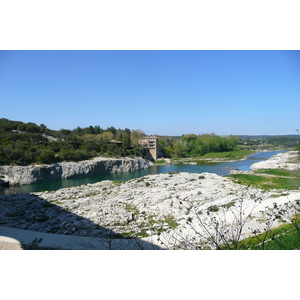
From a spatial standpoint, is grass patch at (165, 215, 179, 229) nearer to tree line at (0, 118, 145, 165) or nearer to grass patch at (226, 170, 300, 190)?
grass patch at (226, 170, 300, 190)

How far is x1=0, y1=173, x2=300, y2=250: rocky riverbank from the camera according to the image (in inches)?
206

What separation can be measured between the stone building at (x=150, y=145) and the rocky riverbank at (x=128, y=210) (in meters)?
17.5

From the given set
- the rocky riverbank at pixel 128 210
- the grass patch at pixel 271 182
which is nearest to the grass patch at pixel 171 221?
the rocky riverbank at pixel 128 210

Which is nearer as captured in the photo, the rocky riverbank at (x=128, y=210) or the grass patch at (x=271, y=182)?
the rocky riverbank at (x=128, y=210)

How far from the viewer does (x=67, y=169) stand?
17672 mm

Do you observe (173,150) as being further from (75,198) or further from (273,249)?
(273,249)

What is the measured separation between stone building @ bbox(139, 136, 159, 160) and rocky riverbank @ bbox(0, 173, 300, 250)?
1752 cm

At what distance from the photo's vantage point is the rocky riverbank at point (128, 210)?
524 cm

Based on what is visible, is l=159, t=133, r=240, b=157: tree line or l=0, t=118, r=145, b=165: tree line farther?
l=159, t=133, r=240, b=157: tree line

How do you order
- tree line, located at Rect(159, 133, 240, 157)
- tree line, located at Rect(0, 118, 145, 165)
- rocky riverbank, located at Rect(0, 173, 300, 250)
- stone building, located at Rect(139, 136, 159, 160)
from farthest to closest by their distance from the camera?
tree line, located at Rect(159, 133, 240, 157) < stone building, located at Rect(139, 136, 159, 160) < tree line, located at Rect(0, 118, 145, 165) < rocky riverbank, located at Rect(0, 173, 300, 250)

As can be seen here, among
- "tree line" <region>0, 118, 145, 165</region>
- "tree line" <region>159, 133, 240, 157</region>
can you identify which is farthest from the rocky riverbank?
"tree line" <region>159, 133, 240, 157</region>

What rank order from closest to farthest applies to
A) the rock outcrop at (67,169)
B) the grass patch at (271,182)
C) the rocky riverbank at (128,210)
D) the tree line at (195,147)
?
1. the rocky riverbank at (128,210)
2. the grass patch at (271,182)
3. the rock outcrop at (67,169)
4. the tree line at (195,147)

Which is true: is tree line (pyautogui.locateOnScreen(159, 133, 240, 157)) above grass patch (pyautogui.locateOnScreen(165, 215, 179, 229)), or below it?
above

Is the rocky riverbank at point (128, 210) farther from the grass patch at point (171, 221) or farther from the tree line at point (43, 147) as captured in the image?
the tree line at point (43, 147)
